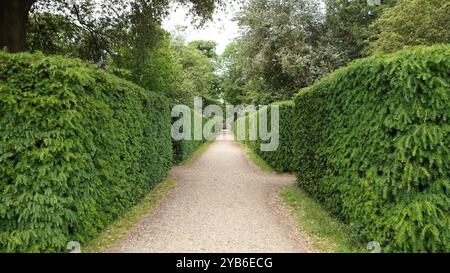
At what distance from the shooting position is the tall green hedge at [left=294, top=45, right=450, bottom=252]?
14.9 feet

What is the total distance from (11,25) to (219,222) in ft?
26.6

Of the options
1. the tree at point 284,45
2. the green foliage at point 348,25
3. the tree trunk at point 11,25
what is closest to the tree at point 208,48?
the tree at point 284,45

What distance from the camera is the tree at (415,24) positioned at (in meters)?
16.6

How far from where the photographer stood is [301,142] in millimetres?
10469

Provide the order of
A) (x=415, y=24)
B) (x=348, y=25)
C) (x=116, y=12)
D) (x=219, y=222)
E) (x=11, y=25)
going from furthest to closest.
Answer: (x=348, y=25) < (x=415, y=24) < (x=116, y=12) < (x=11, y=25) < (x=219, y=222)

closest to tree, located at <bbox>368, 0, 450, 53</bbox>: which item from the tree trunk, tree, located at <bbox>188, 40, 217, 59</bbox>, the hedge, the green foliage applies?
the green foliage

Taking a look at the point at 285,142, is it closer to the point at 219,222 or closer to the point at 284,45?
the point at 219,222

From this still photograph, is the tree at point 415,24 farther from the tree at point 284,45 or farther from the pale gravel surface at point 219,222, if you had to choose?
the pale gravel surface at point 219,222

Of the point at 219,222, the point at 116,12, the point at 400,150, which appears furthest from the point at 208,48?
the point at 400,150

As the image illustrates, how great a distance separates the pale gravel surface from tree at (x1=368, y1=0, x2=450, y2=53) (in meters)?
11.0

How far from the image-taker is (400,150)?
184 inches

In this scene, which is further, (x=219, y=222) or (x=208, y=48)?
(x=208, y=48)
